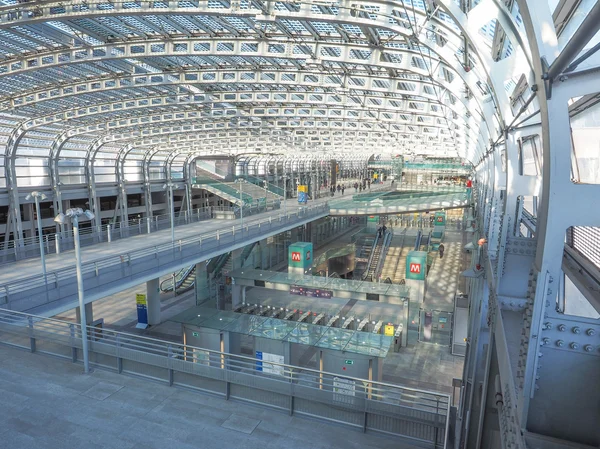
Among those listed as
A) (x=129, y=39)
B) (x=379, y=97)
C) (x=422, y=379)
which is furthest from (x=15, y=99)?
(x=422, y=379)

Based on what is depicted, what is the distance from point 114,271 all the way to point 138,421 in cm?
900

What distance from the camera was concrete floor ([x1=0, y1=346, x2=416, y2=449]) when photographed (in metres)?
7.34

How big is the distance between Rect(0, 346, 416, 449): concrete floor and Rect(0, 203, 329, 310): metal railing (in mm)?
4143

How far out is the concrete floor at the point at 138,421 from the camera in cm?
734

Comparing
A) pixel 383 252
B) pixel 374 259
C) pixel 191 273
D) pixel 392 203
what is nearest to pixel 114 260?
pixel 191 273

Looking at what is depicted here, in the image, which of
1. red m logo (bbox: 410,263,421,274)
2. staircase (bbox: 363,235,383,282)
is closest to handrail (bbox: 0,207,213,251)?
staircase (bbox: 363,235,383,282)

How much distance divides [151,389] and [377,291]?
14080 mm

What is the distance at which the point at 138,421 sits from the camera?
311 inches

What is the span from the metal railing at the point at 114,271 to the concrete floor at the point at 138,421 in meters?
4.14

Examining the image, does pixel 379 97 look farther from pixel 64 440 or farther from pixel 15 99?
pixel 64 440

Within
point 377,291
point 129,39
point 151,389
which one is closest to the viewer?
point 151,389

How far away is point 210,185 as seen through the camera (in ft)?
153

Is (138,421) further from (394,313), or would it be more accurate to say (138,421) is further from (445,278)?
(445,278)

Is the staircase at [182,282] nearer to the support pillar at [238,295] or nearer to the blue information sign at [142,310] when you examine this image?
the support pillar at [238,295]
